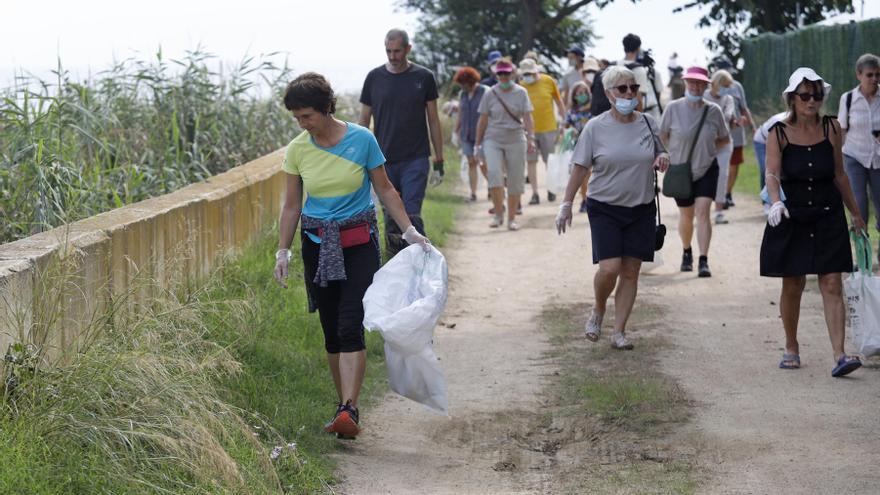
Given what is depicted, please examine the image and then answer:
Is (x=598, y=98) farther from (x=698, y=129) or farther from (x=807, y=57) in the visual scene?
(x=807, y=57)

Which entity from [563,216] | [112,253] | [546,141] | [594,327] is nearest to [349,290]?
[112,253]

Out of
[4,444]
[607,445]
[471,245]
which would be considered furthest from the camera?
[471,245]

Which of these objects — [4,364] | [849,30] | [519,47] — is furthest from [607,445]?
[519,47]

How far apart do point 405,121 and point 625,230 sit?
8.21 feet

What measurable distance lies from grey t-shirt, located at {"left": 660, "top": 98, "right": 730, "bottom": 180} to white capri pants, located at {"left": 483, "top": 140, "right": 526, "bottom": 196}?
10.9 ft

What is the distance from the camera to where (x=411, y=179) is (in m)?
10.5

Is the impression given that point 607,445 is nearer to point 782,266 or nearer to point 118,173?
point 782,266

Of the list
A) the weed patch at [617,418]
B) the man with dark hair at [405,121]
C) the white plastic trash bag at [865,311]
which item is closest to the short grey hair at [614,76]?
the weed patch at [617,418]

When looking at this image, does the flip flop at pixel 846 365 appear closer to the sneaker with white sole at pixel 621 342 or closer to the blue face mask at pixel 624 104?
the sneaker with white sole at pixel 621 342

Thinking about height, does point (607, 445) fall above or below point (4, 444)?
below

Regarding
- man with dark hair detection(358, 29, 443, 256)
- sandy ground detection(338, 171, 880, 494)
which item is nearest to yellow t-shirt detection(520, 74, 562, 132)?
sandy ground detection(338, 171, 880, 494)

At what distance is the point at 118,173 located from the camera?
1016cm

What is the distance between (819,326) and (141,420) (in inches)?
213

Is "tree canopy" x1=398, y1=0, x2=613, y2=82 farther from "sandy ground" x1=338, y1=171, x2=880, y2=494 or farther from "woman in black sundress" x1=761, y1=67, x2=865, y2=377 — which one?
"woman in black sundress" x1=761, y1=67, x2=865, y2=377
